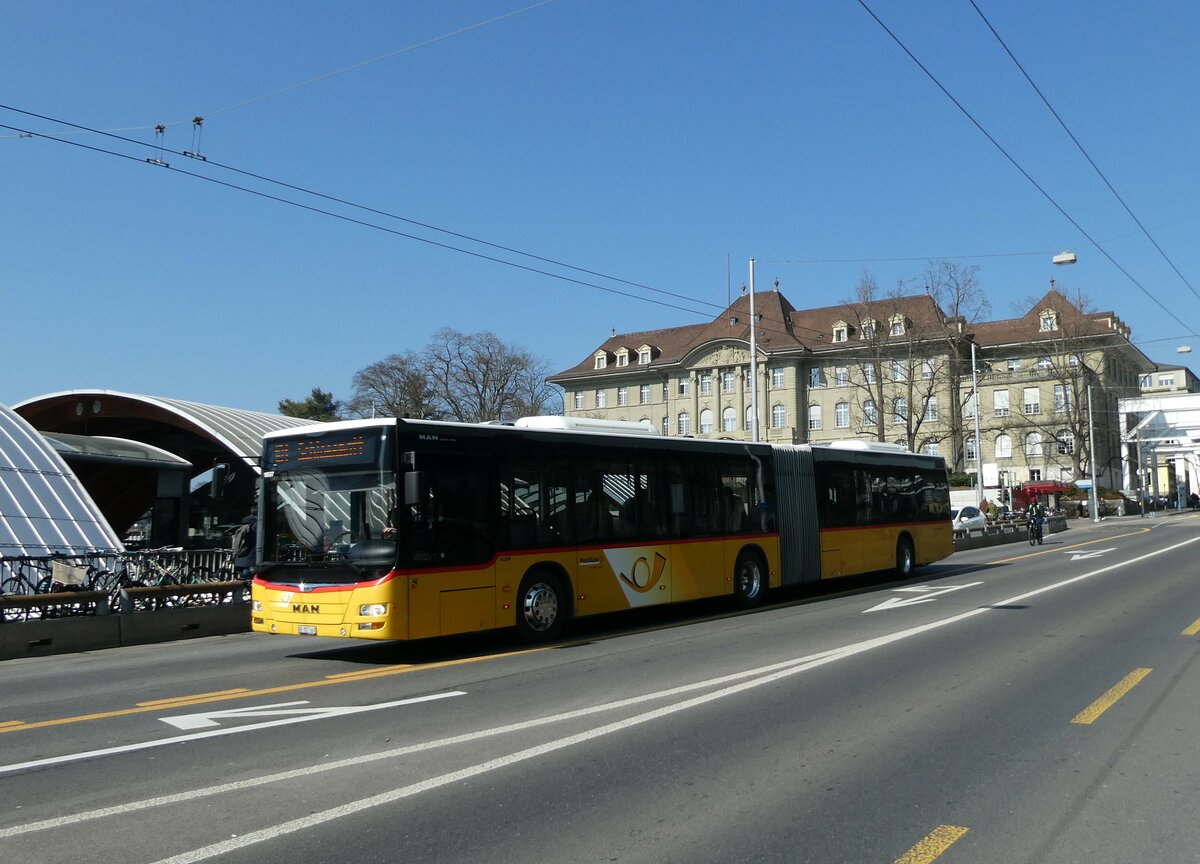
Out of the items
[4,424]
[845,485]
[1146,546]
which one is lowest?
[1146,546]

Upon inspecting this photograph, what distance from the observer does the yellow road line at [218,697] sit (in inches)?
344

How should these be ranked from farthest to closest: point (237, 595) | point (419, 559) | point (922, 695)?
1. point (237, 595)
2. point (419, 559)
3. point (922, 695)

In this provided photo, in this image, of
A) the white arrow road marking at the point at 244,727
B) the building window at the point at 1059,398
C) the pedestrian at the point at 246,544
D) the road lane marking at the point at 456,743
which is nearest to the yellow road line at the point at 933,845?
the road lane marking at the point at 456,743

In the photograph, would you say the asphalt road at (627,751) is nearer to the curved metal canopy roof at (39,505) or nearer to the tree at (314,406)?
the curved metal canopy roof at (39,505)

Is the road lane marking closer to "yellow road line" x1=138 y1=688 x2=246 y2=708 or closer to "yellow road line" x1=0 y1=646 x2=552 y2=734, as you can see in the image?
"yellow road line" x1=0 y1=646 x2=552 y2=734

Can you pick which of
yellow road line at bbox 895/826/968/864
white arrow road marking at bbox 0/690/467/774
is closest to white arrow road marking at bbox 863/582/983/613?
white arrow road marking at bbox 0/690/467/774

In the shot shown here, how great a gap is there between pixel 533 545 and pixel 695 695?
15.6 ft

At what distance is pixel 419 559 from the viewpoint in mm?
12078

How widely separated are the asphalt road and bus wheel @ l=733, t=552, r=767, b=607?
416 cm

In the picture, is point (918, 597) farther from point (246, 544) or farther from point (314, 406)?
point (314, 406)

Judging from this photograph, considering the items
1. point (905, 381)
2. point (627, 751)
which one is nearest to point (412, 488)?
point (627, 751)

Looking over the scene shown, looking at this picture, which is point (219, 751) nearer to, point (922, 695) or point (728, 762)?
point (728, 762)

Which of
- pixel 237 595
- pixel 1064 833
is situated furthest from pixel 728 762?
pixel 237 595

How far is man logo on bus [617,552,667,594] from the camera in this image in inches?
607
